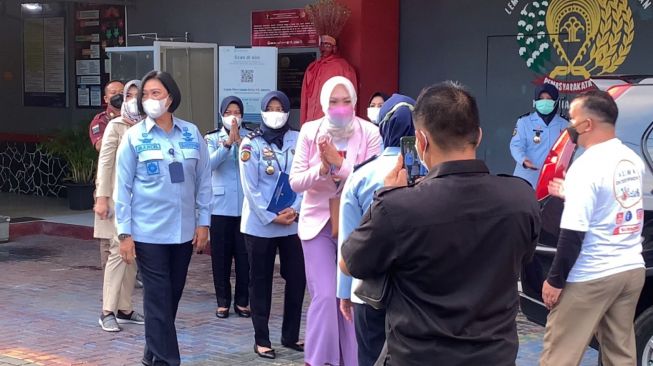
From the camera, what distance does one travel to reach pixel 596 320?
514 cm

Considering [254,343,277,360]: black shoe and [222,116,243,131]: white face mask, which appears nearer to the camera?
[254,343,277,360]: black shoe

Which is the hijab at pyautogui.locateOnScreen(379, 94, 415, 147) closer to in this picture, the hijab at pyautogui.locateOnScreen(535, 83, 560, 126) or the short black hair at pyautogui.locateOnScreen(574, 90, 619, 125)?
the short black hair at pyautogui.locateOnScreen(574, 90, 619, 125)

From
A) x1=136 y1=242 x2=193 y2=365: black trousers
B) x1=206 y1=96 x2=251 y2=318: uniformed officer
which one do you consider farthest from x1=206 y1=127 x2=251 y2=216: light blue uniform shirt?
x1=136 y1=242 x2=193 y2=365: black trousers

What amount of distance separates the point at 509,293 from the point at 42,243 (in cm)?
1041

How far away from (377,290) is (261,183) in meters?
3.92

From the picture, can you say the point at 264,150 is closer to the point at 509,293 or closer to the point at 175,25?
the point at 509,293

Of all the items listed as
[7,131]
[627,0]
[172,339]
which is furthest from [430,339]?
[7,131]

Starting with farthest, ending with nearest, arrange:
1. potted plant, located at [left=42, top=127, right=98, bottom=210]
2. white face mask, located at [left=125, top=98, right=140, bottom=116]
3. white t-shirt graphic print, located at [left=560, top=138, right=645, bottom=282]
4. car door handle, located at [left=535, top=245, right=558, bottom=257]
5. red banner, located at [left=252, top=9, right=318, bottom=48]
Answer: potted plant, located at [left=42, top=127, right=98, bottom=210], red banner, located at [left=252, top=9, right=318, bottom=48], white face mask, located at [left=125, top=98, right=140, bottom=116], car door handle, located at [left=535, top=245, right=558, bottom=257], white t-shirt graphic print, located at [left=560, top=138, right=645, bottom=282]

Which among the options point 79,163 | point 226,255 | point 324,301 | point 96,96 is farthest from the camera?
point 96,96

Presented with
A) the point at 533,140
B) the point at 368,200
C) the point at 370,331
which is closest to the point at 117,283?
the point at 370,331

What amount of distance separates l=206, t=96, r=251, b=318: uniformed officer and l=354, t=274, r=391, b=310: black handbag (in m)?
5.00

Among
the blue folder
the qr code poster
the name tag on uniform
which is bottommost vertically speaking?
A: the blue folder

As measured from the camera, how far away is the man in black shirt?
3125 mm

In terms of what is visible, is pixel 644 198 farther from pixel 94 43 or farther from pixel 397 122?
pixel 94 43
